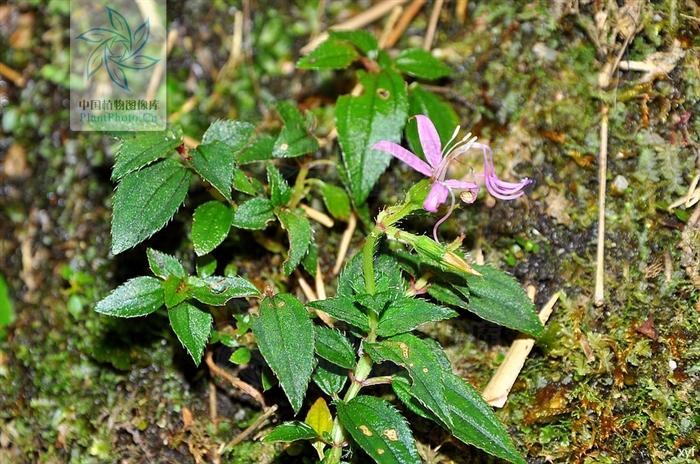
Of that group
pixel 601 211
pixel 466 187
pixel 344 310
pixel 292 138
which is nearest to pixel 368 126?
pixel 292 138

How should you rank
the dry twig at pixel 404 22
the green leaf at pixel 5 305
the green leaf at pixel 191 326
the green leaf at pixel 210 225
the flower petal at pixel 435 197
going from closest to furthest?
the flower petal at pixel 435 197
the green leaf at pixel 191 326
the green leaf at pixel 210 225
the green leaf at pixel 5 305
the dry twig at pixel 404 22

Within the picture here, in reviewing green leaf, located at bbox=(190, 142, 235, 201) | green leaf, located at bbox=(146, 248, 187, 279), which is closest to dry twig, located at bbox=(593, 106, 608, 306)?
green leaf, located at bbox=(190, 142, 235, 201)

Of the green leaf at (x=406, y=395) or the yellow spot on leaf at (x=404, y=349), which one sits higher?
the yellow spot on leaf at (x=404, y=349)

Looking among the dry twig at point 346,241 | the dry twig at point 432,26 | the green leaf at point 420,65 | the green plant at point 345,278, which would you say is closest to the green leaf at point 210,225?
the green plant at point 345,278

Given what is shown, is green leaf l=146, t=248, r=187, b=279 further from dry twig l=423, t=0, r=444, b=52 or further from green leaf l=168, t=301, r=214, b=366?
dry twig l=423, t=0, r=444, b=52

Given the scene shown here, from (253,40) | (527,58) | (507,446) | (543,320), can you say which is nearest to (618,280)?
(543,320)

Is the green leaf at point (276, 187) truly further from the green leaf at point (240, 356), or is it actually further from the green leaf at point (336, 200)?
the green leaf at point (240, 356)
